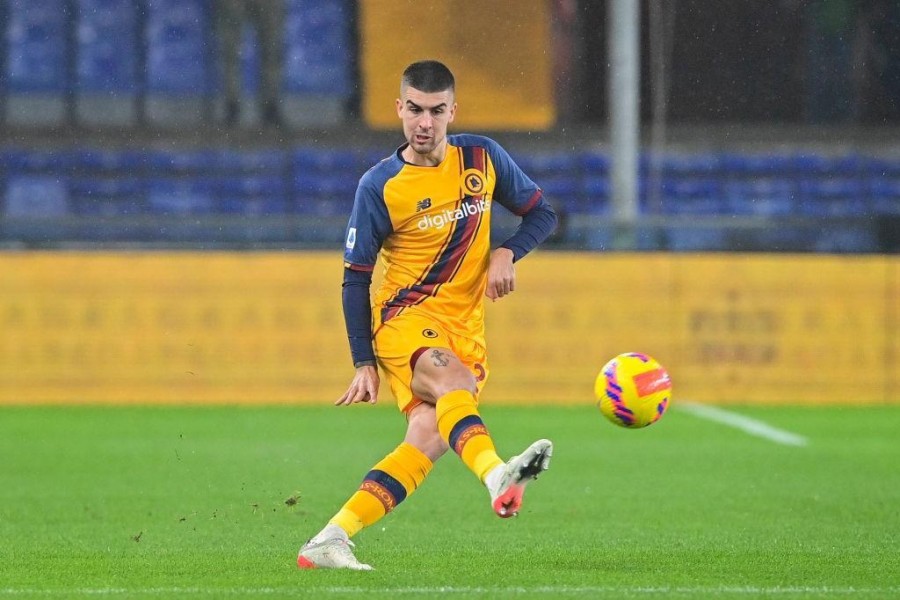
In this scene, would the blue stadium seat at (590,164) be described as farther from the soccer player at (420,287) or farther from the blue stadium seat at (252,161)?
the soccer player at (420,287)

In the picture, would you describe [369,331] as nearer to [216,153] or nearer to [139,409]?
[139,409]

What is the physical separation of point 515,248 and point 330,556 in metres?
1.27

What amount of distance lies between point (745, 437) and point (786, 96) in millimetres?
6380

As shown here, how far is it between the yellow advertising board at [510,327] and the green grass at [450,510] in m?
0.60

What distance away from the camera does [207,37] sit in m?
17.5

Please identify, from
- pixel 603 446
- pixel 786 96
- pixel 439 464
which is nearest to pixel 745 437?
pixel 603 446

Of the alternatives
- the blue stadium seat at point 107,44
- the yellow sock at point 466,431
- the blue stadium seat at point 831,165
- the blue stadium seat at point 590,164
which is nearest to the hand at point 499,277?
the yellow sock at point 466,431

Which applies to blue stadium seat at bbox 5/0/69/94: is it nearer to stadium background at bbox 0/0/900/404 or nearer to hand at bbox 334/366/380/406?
stadium background at bbox 0/0/900/404

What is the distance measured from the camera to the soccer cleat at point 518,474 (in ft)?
16.3

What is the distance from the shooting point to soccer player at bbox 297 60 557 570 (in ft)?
18.0

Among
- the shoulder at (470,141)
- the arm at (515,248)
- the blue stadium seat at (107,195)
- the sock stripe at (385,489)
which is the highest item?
the shoulder at (470,141)

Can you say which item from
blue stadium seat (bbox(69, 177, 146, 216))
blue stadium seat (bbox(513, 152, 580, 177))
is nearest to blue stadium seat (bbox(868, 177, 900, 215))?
blue stadium seat (bbox(513, 152, 580, 177))

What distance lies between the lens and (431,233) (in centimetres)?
566

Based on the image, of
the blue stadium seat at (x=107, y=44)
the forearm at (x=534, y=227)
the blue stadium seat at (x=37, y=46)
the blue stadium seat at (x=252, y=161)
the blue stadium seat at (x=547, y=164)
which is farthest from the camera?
the blue stadium seat at (x=107, y=44)
